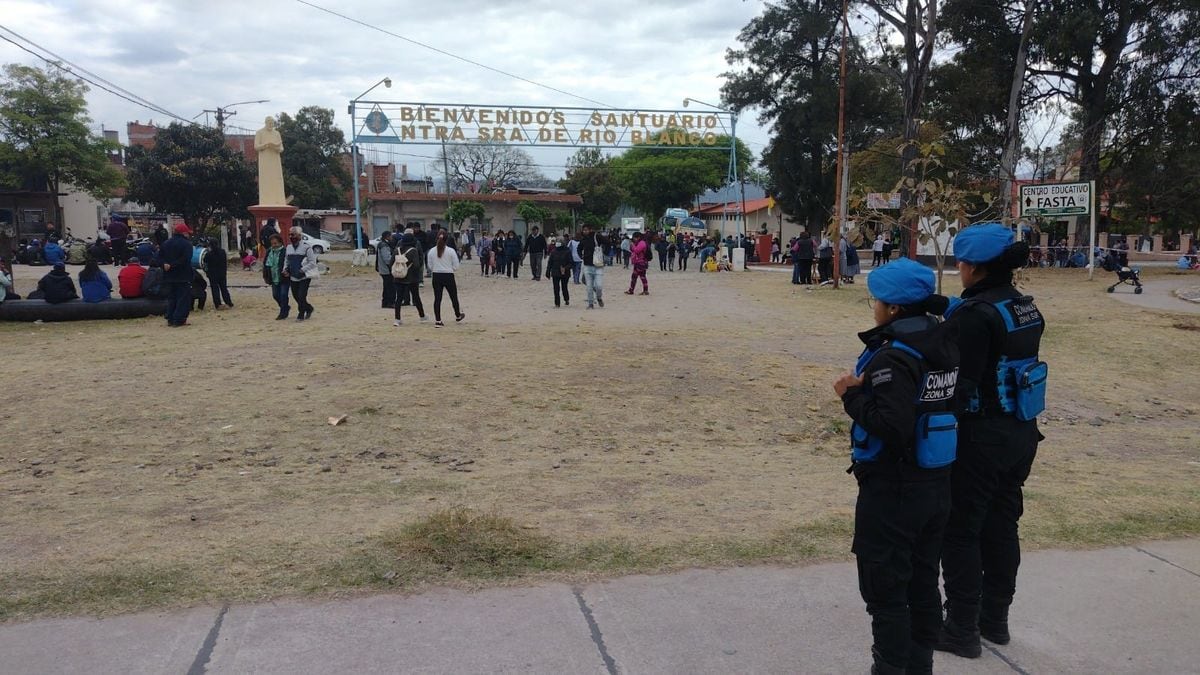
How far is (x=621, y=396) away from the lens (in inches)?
337

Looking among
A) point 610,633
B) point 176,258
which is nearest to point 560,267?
point 176,258

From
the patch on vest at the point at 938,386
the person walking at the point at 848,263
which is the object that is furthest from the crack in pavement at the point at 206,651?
the person walking at the point at 848,263

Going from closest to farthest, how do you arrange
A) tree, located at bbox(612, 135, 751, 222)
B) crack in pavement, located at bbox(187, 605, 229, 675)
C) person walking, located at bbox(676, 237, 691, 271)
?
crack in pavement, located at bbox(187, 605, 229, 675), person walking, located at bbox(676, 237, 691, 271), tree, located at bbox(612, 135, 751, 222)

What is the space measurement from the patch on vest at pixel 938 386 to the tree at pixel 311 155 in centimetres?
6166

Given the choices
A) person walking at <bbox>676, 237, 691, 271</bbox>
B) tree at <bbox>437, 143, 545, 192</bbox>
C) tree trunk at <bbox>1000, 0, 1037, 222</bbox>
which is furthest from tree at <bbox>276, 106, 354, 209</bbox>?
tree trunk at <bbox>1000, 0, 1037, 222</bbox>

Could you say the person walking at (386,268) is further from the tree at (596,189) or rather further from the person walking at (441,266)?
the tree at (596,189)

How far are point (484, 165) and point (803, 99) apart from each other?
3752 cm

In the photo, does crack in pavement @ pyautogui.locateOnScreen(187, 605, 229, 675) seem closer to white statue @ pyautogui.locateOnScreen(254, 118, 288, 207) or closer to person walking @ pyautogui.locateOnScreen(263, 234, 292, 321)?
person walking @ pyautogui.locateOnScreen(263, 234, 292, 321)

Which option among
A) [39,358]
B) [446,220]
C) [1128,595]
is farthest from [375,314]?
[446,220]

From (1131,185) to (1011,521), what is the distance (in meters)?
36.2

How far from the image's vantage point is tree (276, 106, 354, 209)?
200 ft

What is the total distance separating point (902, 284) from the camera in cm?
305

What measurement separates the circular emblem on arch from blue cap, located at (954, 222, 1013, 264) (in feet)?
101

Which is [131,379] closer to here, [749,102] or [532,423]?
[532,423]
